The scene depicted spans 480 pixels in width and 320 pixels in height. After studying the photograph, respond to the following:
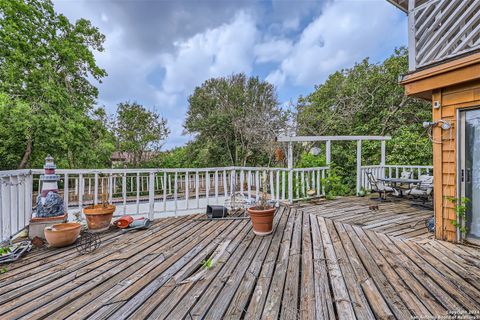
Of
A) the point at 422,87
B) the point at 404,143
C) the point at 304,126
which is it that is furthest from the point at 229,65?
the point at 422,87

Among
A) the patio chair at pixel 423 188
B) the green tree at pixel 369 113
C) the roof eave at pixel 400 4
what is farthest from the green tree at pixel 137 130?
the patio chair at pixel 423 188

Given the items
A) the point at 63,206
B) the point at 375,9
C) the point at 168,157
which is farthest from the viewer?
the point at 168,157

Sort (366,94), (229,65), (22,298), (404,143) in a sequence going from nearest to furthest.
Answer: (22,298)
(404,143)
(366,94)
(229,65)

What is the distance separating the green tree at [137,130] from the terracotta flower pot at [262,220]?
9.26 metres

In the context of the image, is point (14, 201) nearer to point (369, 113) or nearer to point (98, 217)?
point (98, 217)

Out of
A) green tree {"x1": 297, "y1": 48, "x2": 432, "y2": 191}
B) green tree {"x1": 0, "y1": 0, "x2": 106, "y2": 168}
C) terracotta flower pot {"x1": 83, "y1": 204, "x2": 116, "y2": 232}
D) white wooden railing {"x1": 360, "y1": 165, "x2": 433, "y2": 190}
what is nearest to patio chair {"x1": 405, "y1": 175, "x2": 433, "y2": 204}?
white wooden railing {"x1": 360, "y1": 165, "x2": 433, "y2": 190}

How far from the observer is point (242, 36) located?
848 centimetres

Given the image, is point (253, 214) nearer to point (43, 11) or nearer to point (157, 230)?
point (157, 230)

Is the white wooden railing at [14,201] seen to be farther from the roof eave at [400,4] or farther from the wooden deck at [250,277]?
the roof eave at [400,4]

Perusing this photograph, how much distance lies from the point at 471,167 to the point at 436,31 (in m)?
1.87

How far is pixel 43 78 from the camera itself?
8367mm

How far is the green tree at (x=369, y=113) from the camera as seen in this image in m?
8.38

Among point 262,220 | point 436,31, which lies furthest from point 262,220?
point 436,31

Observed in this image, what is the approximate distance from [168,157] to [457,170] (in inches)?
452
